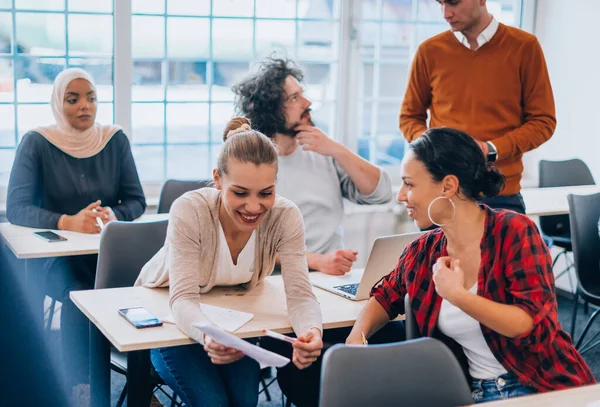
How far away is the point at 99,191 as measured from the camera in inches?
142

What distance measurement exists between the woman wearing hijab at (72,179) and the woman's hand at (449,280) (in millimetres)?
1714

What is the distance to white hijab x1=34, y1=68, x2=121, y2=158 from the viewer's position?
11.7 feet

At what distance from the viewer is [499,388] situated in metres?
2.06

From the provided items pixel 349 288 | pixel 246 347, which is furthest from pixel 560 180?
pixel 246 347

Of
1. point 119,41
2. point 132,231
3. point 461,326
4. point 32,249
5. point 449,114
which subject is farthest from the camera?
point 119,41

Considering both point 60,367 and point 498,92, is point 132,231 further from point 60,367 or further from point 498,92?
point 498,92

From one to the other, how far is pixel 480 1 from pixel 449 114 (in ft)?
1.49

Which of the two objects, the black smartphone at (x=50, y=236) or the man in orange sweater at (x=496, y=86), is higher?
the man in orange sweater at (x=496, y=86)

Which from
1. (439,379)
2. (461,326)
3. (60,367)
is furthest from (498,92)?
(60,367)

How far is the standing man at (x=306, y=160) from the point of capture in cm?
301

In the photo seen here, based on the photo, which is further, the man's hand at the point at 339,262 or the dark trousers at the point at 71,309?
the dark trousers at the point at 71,309

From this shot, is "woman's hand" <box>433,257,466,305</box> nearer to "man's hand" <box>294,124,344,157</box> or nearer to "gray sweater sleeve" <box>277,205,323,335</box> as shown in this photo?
"gray sweater sleeve" <box>277,205,323,335</box>

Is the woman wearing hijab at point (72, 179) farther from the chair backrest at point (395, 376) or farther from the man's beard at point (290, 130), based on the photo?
the chair backrest at point (395, 376)

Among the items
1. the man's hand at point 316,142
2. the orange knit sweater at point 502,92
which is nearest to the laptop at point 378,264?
the man's hand at point 316,142
